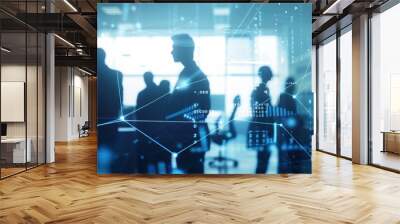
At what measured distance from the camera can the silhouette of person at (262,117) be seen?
636cm

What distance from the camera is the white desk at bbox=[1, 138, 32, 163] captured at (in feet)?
23.2

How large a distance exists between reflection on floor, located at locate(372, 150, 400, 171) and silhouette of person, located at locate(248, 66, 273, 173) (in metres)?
2.99

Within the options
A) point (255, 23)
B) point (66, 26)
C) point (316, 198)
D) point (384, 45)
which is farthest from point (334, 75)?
point (66, 26)

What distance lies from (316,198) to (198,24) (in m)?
3.58

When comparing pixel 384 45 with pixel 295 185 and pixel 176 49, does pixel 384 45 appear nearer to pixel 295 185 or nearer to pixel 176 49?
pixel 295 185

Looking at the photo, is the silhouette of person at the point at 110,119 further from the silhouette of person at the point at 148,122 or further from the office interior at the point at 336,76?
the office interior at the point at 336,76

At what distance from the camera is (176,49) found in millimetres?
6379

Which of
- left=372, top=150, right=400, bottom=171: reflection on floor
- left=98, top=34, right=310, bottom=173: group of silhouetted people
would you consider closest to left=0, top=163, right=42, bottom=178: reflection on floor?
left=98, top=34, right=310, bottom=173: group of silhouetted people

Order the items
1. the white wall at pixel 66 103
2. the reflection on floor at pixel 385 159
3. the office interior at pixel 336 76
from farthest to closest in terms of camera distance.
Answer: the white wall at pixel 66 103 → the reflection on floor at pixel 385 159 → the office interior at pixel 336 76

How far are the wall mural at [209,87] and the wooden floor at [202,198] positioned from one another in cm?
45

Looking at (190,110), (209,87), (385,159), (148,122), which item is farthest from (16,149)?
(385,159)

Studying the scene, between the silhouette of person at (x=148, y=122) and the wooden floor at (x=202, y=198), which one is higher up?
the silhouette of person at (x=148, y=122)

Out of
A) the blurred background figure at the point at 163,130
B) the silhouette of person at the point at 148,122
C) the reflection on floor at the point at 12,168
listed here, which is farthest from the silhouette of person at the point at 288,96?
the reflection on floor at the point at 12,168

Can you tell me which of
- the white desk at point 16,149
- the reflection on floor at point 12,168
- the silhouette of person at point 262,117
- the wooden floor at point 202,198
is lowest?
the wooden floor at point 202,198
